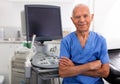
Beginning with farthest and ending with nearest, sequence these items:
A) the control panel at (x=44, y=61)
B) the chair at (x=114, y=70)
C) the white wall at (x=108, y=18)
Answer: the white wall at (x=108, y=18) < the chair at (x=114, y=70) < the control panel at (x=44, y=61)

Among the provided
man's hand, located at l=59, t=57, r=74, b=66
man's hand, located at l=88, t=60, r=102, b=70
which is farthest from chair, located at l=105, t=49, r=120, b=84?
man's hand, located at l=59, t=57, r=74, b=66

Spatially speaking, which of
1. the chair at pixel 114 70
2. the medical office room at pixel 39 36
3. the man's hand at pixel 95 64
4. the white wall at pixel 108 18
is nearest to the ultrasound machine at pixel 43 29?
the medical office room at pixel 39 36

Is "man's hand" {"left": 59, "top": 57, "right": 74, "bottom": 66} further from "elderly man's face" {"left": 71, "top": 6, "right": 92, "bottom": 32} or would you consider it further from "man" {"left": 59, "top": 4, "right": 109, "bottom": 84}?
"elderly man's face" {"left": 71, "top": 6, "right": 92, "bottom": 32}

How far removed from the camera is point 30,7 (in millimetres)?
1979

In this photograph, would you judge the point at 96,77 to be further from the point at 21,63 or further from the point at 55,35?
the point at 21,63

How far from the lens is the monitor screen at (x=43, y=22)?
1961 millimetres

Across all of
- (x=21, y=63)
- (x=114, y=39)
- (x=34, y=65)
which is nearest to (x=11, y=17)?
(x=21, y=63)

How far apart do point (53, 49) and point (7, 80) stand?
1.07 meters

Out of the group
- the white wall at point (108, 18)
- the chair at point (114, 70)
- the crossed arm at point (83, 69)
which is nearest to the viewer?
the crossed arm at point (83, 69)

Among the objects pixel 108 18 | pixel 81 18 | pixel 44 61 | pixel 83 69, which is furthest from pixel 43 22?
pixel 108 18

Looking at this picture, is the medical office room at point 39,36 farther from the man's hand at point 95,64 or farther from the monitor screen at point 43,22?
the man's hand at point 95,64

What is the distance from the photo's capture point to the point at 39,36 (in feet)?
6.63

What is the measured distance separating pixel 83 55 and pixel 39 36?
1.93 ft

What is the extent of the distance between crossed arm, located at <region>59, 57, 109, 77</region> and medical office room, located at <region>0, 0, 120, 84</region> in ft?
0.45
